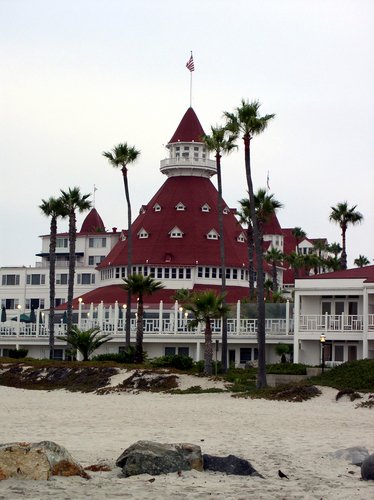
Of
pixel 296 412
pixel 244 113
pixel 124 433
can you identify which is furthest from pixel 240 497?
pixel 244 113

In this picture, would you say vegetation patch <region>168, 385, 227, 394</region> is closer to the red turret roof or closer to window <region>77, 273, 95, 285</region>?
the red turret roof

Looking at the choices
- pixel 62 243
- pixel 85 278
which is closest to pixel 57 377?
pixel 85 278

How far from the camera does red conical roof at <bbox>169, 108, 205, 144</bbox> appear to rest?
91.0 meters

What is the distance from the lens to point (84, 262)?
113m

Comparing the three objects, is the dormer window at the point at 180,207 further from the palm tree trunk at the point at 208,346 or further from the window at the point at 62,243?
the palm tree trunk at the point at 208,346

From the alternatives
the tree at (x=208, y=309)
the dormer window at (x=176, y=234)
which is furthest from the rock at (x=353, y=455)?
the dormer window at (x=176, y=234)

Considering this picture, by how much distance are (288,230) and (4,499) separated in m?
134

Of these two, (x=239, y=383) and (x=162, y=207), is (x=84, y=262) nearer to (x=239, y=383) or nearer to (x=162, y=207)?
(x=162, y=207)

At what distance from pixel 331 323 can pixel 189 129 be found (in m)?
44.0

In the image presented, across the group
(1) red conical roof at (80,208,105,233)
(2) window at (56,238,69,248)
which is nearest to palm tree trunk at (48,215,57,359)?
(2) window at (56,238,69,248)

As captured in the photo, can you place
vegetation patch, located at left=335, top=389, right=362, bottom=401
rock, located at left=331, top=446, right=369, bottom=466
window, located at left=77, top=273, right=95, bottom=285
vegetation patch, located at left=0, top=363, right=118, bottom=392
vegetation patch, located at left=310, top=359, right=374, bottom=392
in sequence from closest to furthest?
rock, located at left=331, top=446, right=369, bottom=466 → vegetation patch, located at left=335, top=389, right=362, bottom=401 → vegetation patch, located at left=310, top=359, right=374, bottom=392 → vegetation patch, located at left=0, top=363, right=118, bottom=392 → window, located at left=77, top=273, right=95, bottom=285

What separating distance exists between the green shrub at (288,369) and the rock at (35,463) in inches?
1115

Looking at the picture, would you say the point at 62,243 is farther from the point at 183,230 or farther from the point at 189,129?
the point at 183,230

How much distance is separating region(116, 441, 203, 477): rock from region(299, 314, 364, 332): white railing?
103 feet
